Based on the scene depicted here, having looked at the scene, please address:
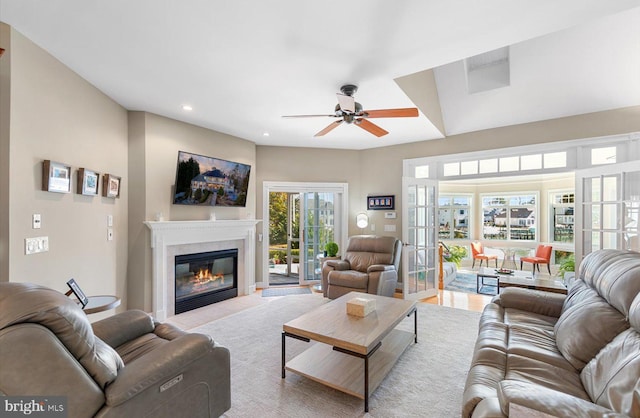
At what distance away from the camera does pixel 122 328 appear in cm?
197

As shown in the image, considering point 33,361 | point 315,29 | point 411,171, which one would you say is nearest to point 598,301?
point 315,29

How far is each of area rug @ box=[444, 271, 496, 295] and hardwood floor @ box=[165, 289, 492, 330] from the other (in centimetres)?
42

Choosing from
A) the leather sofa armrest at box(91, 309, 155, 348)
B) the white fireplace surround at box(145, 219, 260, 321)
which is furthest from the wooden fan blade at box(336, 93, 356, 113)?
the white fireplace surround at box(145, 219, 260, 321)

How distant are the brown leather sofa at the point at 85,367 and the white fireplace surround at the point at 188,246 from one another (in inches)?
97.2

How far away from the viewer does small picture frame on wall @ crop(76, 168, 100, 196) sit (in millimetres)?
2793

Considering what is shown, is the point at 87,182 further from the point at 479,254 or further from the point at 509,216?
the point at 509,216

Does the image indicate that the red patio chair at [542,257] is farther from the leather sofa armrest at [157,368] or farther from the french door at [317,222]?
the leather sofa armrest at [157,368]

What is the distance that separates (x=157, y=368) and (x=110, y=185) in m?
2.63

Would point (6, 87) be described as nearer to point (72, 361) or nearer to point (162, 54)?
point (162, 54)

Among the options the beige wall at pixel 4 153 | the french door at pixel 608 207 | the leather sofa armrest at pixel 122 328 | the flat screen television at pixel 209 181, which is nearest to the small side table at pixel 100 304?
the leather sofa armrest at pixel 122 328

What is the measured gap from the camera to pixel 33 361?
1073 mm

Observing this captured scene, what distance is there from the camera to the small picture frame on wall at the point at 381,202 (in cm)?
535

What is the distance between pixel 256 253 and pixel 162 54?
11.8ft

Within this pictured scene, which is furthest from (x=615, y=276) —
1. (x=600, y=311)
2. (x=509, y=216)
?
(x=509, y=216)
